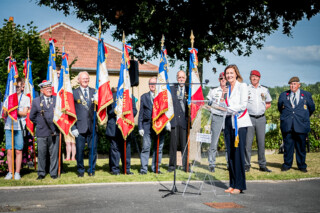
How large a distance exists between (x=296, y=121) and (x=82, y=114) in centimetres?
578

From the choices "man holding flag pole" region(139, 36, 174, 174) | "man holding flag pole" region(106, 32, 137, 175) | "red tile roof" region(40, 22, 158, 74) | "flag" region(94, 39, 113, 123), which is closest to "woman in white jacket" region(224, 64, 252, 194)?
"man holding flag pole" region(139, 36, 174, 174)

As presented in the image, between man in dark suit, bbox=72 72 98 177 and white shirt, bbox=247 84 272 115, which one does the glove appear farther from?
white shirt, bbox=247 84 272 115

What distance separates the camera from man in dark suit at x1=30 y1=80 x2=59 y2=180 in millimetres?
9523

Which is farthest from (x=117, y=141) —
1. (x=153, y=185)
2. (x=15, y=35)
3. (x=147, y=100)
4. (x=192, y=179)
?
(x=15, y=35)

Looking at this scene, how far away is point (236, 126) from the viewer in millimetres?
7621

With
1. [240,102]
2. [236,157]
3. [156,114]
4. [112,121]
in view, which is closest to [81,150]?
[112,121]

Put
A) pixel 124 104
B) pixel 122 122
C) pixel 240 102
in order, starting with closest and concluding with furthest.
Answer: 1. pixel 240 102
2. pixel 122 122
3. pixel 124 104

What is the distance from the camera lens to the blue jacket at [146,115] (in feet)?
34.7

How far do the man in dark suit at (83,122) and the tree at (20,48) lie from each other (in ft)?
13.0

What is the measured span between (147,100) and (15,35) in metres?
5.74

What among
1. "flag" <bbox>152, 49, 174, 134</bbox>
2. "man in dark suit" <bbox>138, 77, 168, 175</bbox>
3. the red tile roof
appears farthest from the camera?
the red tile roof

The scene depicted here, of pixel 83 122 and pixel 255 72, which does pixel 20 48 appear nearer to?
pixel 83 122

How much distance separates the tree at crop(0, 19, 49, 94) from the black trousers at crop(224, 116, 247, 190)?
7887 mm

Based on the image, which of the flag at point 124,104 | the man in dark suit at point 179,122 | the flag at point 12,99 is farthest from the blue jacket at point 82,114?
the man in dark suit at point 179,122
